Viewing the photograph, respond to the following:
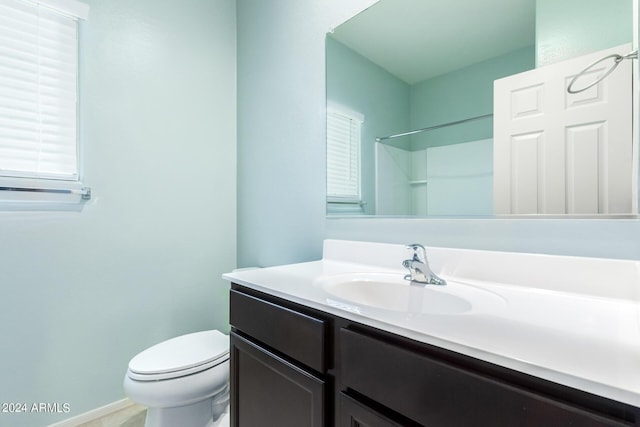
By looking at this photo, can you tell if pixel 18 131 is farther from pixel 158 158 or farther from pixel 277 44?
pixel 277 44

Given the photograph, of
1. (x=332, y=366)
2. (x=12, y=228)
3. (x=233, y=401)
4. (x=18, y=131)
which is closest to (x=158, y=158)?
(x=18, y=131)

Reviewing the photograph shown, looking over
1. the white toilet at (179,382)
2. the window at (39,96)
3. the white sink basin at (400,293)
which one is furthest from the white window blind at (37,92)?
the white sink basin at (400,293)

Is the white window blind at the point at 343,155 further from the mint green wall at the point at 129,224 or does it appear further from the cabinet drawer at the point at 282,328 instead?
the mint green wall at the point at 129,224

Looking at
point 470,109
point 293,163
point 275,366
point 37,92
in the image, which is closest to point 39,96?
point 37,92

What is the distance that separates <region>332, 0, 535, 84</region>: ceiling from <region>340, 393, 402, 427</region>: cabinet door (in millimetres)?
1065

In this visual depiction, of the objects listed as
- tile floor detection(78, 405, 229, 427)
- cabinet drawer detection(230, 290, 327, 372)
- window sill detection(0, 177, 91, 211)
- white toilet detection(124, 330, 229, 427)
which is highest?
window sill detection(0, 177, 91, 211)

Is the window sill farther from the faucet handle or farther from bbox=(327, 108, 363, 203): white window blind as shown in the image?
the faucet handle

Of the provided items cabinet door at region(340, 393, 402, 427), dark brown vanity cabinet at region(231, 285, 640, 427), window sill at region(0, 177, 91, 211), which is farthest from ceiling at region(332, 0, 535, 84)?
window sill at region(0, 177, 91, 211)

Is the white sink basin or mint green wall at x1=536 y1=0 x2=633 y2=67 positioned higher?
mint green wall at x1=536 y1=0 x2=633 y2=67

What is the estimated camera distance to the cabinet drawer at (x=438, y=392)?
1.29 ft

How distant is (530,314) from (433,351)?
249 mm

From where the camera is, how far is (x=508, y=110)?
901 mm

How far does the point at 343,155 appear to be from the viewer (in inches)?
53.9

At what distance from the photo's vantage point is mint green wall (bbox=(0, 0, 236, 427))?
1.33 m
